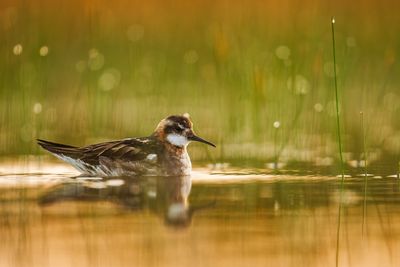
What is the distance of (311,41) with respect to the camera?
18.5 m

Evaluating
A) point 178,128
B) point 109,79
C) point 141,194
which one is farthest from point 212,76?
point 141,194

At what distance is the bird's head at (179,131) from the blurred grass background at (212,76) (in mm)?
490

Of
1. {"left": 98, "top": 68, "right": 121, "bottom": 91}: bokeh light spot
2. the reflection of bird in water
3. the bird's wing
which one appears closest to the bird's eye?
the bird's wing

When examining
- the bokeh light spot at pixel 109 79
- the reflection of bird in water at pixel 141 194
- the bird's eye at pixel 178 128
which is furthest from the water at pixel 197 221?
the bokeh light spot at pixel 109 79

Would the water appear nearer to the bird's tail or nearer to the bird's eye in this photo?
the bird's tail

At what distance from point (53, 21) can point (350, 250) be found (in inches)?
503

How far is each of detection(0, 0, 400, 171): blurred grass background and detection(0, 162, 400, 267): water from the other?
6.22ft

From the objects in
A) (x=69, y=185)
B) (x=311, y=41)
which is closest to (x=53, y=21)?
(x=311, y=41)

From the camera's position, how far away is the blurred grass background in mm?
14906

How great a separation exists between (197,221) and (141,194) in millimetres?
1803

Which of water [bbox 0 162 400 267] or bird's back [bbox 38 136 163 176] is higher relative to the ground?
bird's back [bbox 38 136 163 176]

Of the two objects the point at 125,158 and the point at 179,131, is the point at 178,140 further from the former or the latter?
the point at 125,158

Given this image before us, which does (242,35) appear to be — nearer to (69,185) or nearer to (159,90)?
(159,90)

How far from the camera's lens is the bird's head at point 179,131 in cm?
1324
